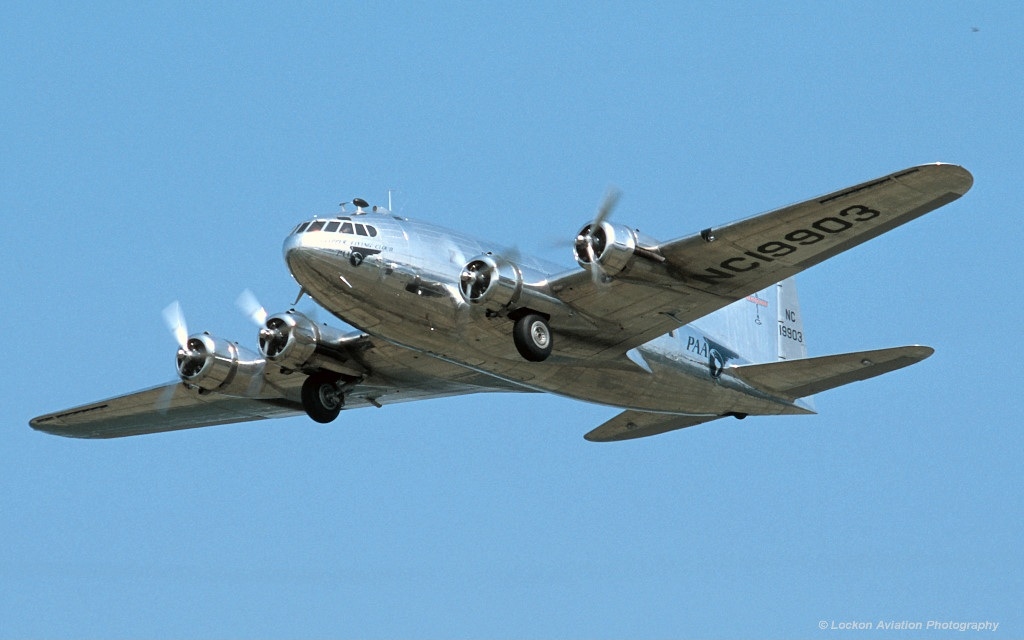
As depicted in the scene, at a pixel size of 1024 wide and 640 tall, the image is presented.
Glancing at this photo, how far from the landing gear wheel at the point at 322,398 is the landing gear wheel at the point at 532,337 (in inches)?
188

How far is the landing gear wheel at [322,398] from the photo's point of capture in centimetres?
2603

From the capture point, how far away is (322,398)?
26016 millimetres

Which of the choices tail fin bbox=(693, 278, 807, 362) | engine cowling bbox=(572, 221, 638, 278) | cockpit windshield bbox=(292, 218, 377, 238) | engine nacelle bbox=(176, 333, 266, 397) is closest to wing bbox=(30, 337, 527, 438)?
engine nacelle bbox=(176, 333, 266, 397)

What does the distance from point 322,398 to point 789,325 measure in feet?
35.2

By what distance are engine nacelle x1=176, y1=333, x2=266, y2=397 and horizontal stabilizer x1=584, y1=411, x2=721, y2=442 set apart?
23.5 ft

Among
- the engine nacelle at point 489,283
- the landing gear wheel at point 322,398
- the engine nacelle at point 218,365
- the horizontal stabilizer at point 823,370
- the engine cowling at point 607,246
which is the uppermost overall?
the engine cowling at point 607,246

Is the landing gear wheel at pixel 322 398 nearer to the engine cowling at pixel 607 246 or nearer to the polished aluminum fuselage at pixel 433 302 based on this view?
A: the polished aluminum fuselage at pixel 433 302

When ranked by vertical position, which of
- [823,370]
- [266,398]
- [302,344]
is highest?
[823,370]

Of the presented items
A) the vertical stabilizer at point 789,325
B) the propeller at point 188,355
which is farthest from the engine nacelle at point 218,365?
the vertical stabilizer at point 789,325

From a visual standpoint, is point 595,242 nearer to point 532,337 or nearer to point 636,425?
point 532,337

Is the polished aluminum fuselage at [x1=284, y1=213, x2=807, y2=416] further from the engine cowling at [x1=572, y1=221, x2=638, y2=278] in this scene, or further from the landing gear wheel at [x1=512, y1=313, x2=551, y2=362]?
the engine cowling at [x1=572, y1=221, x2=638, y2=278]

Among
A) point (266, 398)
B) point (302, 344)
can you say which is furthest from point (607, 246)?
point (266, 398)

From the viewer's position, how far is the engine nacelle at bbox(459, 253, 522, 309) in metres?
22.4

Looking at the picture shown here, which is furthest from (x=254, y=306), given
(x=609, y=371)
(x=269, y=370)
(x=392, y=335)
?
(x=609, y=371)
